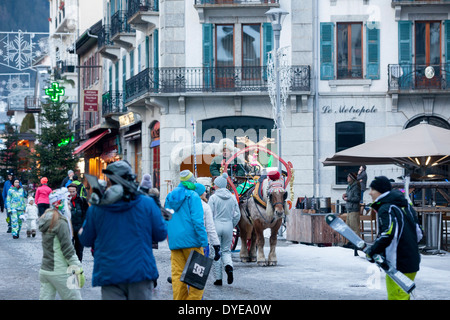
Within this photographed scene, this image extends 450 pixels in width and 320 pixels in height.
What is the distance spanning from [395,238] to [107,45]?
35.9 metres

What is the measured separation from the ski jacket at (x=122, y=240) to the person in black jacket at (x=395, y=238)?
2.43m

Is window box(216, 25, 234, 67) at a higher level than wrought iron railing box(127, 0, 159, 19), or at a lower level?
lower

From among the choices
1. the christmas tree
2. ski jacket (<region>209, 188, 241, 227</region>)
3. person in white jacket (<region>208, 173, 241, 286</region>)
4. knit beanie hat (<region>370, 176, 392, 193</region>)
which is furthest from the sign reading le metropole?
knit beanie hat (<region>370, 176, 392, 193</region>)

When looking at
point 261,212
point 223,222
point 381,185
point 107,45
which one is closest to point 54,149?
point 107,45

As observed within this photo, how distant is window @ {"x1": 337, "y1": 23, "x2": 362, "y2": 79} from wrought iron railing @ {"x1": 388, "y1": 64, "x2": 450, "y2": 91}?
3.88 feet

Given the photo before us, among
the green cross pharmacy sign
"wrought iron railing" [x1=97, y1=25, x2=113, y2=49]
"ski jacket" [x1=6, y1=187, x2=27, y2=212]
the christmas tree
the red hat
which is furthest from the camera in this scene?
the green cross pharmacy sign

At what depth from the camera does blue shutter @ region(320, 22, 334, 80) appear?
33.2 meters

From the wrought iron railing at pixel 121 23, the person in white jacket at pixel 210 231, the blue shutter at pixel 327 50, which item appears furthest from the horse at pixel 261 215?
the wrought iron railing at pixel 121 23

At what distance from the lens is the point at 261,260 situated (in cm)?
1688

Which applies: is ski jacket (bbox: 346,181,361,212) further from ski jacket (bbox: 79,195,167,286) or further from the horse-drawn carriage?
ski jacket (bbox: 79,195,167,286)

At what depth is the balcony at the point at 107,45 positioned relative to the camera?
4344cm

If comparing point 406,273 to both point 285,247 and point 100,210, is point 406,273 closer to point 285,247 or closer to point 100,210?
point 100,210

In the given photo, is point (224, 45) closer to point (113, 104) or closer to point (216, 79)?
point (216, 79)
